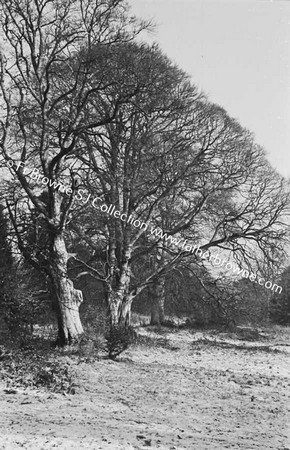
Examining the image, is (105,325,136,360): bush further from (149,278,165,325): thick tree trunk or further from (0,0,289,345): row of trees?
(149,278,165,325): thick tree trunk

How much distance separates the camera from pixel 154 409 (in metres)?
7.81

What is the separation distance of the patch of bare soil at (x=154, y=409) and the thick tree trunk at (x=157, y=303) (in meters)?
10.3

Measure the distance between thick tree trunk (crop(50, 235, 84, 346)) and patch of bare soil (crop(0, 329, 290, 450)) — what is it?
1.57 meters

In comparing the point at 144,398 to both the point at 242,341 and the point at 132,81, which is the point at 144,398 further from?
the point at 242,341

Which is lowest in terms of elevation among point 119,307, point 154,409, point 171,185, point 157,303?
point 154,409

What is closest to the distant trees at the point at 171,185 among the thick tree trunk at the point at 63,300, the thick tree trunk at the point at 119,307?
the thick tree trunk at the point at 119,307

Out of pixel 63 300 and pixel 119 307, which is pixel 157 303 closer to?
pixel 119 307

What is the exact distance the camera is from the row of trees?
507 inches

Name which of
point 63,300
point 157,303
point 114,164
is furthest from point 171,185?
point 157,303

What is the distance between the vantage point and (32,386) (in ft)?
27.7

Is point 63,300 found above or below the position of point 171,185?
below

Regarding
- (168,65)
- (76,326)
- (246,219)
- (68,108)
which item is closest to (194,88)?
(168,65)

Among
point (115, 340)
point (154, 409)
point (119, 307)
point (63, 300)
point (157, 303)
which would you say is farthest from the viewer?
point (157, 303)

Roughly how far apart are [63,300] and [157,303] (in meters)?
12.1
